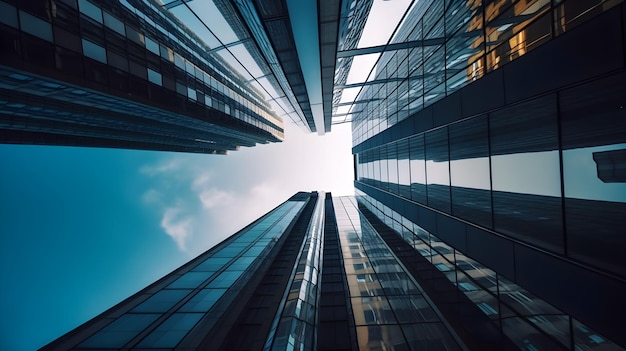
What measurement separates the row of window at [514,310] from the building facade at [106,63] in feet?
58.9

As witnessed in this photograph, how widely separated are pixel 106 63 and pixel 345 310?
67.1ft

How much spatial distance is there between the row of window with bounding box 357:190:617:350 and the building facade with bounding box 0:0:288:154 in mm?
17940

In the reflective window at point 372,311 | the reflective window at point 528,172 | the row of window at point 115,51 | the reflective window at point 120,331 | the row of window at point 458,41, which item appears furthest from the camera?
the reflective window at point 372,311

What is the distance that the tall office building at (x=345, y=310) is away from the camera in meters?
10.6

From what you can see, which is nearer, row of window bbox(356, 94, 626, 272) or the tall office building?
row of window bbox(356, 94, 626, 272)

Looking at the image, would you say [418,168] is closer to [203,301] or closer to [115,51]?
[203,301]

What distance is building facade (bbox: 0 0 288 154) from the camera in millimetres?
13234

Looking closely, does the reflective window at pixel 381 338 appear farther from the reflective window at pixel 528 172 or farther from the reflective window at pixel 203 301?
the reflective window at pixel 203 301

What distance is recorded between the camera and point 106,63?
1716 centimetres

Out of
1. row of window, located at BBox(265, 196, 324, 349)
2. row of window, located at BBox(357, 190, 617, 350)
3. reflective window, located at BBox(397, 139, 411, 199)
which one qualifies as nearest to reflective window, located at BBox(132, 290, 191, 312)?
row of window, located at BBox(265, 196, 324, 349)

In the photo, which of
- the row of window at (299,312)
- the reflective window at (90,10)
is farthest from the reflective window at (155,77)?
the row of window at (299,312)

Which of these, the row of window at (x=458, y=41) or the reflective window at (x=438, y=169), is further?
the reflective window at (x=438, y=169)

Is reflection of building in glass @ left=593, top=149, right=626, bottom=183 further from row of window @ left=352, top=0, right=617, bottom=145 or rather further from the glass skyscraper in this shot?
row of window @ left=352, top=0, right=617, bottom=145

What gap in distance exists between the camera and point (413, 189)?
18.4 m
